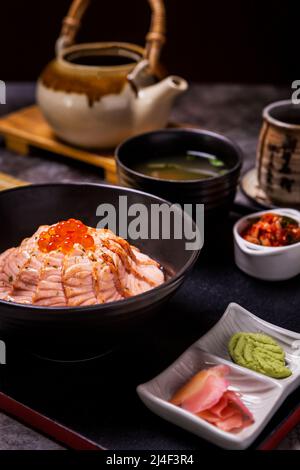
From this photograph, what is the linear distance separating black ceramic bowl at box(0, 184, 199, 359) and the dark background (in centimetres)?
218

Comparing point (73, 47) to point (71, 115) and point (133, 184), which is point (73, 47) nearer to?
point (71, 115)

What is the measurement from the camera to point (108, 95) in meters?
2.39

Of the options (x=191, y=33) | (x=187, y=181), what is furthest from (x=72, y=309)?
(x=191, y=33)

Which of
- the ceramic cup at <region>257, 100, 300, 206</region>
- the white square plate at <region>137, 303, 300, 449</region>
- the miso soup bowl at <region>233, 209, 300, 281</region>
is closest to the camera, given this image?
the white square plate at <region>137, 303, 300, 449</region>

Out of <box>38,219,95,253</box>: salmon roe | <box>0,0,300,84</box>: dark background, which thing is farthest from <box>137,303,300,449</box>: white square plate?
<box>0,0,300,84</box>: dark background

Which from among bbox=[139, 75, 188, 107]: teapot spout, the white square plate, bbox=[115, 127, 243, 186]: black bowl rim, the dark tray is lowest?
the dark tray

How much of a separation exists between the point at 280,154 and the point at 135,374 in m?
0.91

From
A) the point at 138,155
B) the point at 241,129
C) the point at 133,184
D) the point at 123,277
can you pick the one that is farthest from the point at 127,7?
the point at 123,277

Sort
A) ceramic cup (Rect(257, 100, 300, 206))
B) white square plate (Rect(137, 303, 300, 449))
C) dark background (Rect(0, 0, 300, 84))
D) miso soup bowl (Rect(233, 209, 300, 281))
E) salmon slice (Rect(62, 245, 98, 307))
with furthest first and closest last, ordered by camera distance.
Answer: dark background (Rect(0, 0, 300, 84)) < ceramic cup (Rect(257, 100, 300, 206)) < miso soup bowl (Rect(233, 209, 300, 281)) < salmon slice (Rect(62, 245, 98, 307)) < white square plate (Rect(137, 303, 300, 449))

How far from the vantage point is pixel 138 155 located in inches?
86.5

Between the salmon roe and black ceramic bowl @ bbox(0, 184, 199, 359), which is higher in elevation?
the salmon roe

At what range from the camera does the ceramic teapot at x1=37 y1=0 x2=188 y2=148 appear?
2406 mm

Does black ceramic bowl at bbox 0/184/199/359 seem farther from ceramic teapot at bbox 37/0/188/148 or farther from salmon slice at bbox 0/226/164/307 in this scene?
ceramic teapot at bbox 37/0/188/148

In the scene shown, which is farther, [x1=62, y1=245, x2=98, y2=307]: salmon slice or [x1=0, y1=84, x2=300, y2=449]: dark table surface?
[x1=0, y1=84, x2=300, y2=449]: dark table surface
